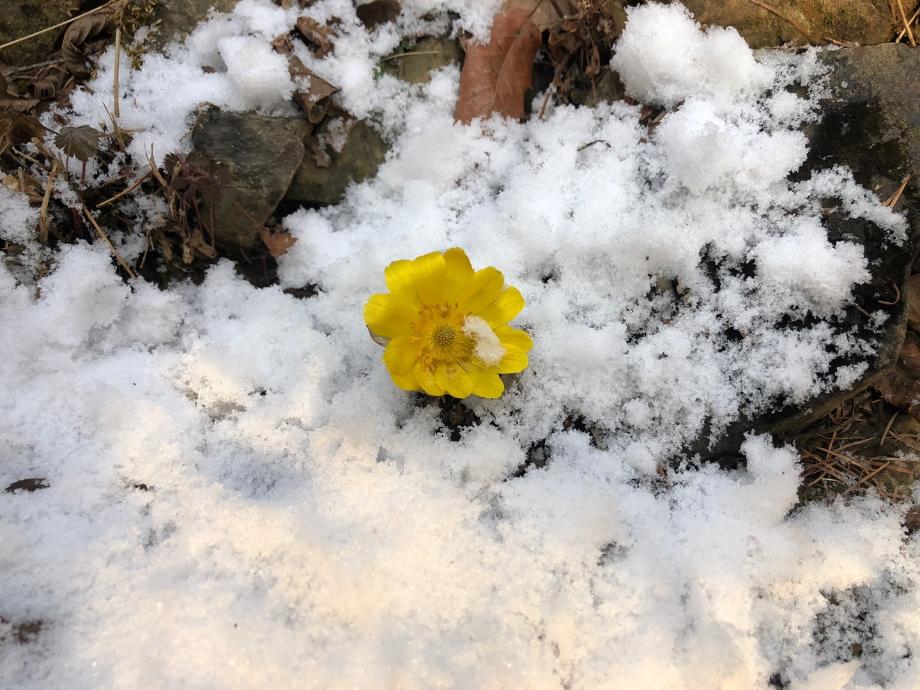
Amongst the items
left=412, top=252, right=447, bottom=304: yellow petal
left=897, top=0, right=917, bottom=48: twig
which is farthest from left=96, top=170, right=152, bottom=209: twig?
left=897, top=0, right=917, bottom=48: twig

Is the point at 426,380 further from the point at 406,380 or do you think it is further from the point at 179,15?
the point at 179,15

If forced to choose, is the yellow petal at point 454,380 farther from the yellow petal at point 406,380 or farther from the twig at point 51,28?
the twig at point 51,28

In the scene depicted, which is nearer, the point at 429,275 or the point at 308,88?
the point at 429,275

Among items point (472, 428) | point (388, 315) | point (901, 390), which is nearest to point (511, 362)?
point (472, 428)

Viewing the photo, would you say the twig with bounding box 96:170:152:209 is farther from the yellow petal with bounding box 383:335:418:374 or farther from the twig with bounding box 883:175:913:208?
the twig with bounding box 883:175:913:208

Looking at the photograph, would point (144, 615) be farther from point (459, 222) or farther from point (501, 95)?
point (501, 95)

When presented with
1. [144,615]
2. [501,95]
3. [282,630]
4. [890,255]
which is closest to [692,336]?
[890,255]

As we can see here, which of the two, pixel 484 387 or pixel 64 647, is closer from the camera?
pixel 64 647
